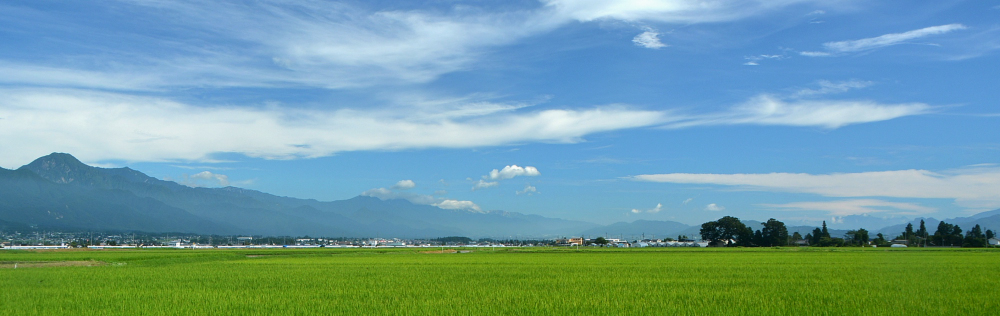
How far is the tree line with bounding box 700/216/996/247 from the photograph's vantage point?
115 m

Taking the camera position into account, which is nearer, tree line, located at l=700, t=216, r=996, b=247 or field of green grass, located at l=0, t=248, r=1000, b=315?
field of green grass, located at l=0, t=248, r=1000, b=315

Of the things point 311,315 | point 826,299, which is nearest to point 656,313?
point 826,299

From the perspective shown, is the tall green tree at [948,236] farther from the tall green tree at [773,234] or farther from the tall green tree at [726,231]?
→ the tall green tree at [726,231]

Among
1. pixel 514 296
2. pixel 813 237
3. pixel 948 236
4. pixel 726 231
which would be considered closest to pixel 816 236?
pixel 813 237

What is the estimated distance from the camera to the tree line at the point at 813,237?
11494cm

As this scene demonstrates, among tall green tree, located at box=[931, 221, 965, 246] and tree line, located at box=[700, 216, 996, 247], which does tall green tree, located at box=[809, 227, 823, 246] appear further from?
tall green tree, located at box=[931, 221, 965, 246]

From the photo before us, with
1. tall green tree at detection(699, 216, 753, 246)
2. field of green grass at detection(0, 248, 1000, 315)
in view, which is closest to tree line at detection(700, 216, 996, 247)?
tall green tree at detection(699, 216, 753, 246)

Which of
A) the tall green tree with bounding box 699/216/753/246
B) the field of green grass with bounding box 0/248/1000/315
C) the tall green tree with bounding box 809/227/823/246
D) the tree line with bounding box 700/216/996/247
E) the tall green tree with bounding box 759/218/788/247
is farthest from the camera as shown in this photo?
the tall green tree with bounding box 809/227/823/246

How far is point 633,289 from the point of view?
18.8 metres

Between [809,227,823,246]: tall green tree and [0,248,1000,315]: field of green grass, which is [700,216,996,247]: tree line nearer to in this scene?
[809,227,823,246]: tall green tree

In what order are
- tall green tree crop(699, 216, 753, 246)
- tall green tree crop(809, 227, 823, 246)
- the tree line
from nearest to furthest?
the tree line → tall green tree crop(699, 216, 753, 246) → tall green tree crop(809, 227, 823, 246)

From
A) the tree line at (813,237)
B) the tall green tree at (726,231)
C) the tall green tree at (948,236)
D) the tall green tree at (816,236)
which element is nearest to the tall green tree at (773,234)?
the tree line at (813,237)

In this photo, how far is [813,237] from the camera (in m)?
135

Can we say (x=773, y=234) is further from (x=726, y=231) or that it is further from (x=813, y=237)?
(x=813, y=237)
